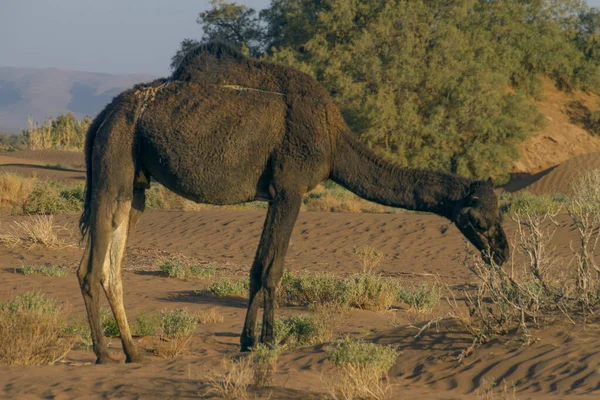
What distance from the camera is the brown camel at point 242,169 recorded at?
8031 mm

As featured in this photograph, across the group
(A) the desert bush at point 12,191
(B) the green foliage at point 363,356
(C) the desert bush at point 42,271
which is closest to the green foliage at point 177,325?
(B) the green foliage at point 363,356

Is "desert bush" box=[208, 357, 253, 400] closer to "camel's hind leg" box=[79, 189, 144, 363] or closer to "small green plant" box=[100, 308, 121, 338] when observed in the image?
"camel's hind leg" box=[79, 189, 144, 363]

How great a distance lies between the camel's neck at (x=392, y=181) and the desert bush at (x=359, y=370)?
165 cm

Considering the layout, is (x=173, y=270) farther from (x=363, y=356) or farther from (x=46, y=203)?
(x=46, y=203)

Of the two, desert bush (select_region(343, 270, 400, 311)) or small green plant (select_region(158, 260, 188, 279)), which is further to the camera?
small green plant (select_region(158, 260, 188, 279))

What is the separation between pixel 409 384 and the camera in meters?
7.09

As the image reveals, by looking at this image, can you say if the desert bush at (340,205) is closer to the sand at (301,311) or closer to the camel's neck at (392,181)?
the sand at (301,311)

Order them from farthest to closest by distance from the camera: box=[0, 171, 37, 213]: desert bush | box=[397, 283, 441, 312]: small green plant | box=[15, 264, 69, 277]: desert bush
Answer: box=[0, 171, 37, 213]: desert bush → box=[15, 264, 69, 277]: desert bush → box=[397, 283, 441, 312]: small green plant

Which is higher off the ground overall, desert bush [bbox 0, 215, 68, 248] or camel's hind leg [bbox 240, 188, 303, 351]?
camel's hind leg [bbox 240, 188, 303, 351]

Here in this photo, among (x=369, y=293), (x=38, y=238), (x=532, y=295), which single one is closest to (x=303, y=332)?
(x=369, y=293)

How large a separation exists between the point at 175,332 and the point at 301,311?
9.03ft

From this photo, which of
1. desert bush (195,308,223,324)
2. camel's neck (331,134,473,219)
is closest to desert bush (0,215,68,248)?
desert bush (195,308,223,324)

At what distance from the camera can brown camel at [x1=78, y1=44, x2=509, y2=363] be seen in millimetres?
8031

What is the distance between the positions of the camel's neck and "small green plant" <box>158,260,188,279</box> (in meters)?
6.81
